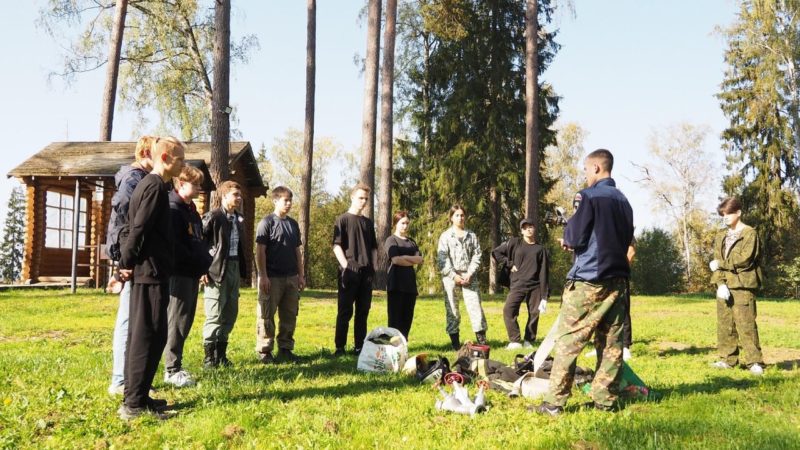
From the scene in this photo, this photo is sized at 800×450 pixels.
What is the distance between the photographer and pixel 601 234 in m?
4.89

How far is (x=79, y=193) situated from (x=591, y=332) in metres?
17.2

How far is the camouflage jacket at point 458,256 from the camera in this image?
8.40 meters

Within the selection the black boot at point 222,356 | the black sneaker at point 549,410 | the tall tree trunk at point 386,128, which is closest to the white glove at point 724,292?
the black sneaker at point 549,410

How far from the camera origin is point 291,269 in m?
7.29

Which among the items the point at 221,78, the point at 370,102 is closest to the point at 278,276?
the point at 221,78

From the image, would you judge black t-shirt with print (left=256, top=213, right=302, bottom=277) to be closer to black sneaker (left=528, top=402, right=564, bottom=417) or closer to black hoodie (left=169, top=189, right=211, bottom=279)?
black hoodie (left=169, top=189, right=211, bottom=279)

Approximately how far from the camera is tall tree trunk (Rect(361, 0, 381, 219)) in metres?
18.5

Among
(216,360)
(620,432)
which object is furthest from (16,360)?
Result: (620,432)

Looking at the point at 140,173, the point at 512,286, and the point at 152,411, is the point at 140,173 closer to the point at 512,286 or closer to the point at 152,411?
the point at 152,411

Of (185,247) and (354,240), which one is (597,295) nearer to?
(185,247)

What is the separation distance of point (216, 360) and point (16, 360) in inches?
88.4

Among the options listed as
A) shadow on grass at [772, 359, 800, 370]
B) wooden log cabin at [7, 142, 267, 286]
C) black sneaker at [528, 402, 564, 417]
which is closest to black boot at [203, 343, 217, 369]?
black sneaker at [528, 402, 564, 417]

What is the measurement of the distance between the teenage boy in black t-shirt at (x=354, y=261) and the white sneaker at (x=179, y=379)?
241 centimetres

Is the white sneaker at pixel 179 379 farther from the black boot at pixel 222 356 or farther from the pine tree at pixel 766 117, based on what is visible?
the pine tree at pixel 766 117
